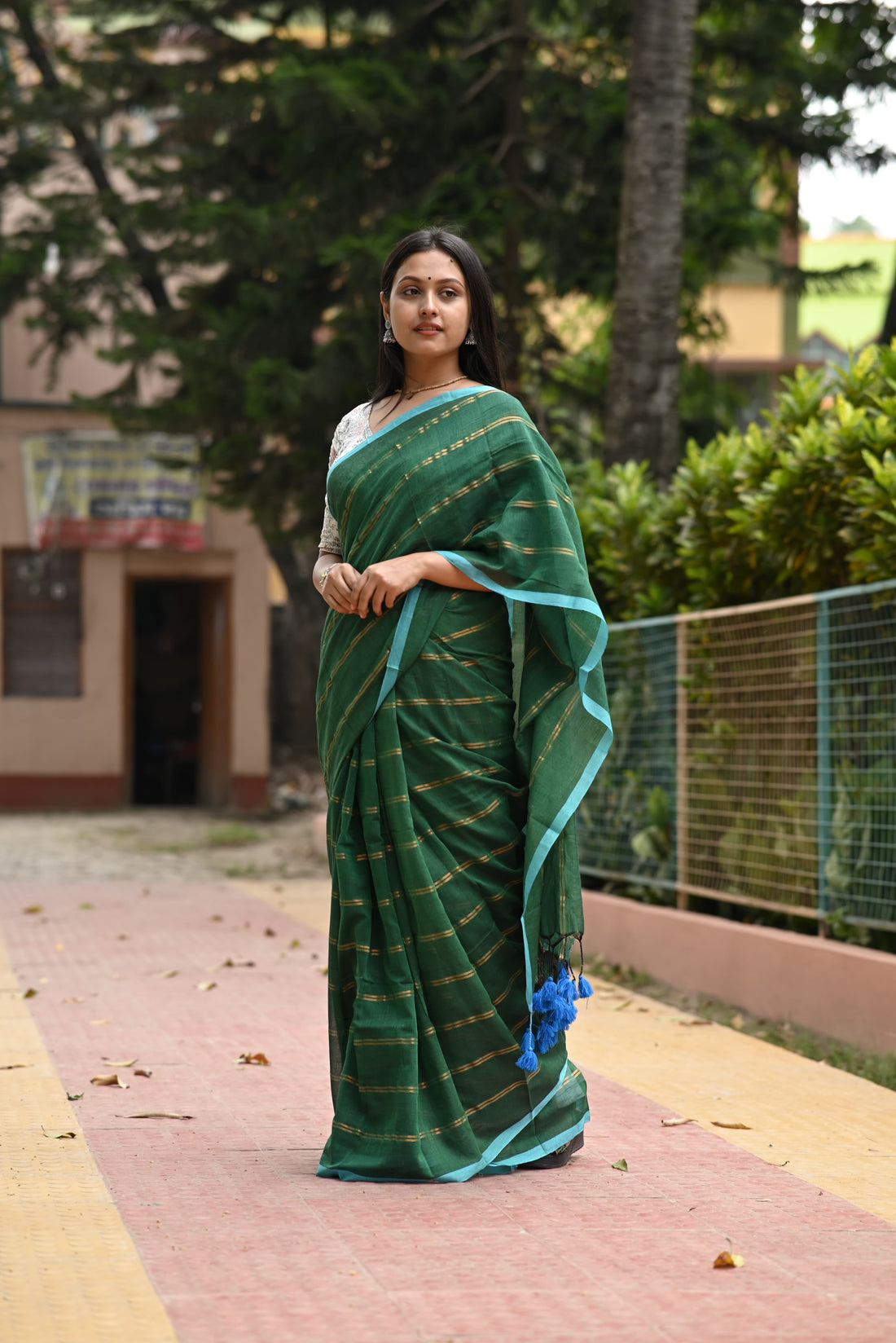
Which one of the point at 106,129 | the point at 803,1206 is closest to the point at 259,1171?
the point at 803,1206

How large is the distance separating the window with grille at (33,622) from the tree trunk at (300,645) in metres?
2.33

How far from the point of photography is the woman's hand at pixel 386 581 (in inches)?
151

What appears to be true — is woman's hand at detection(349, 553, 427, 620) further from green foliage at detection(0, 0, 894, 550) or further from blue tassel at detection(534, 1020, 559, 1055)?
green foliage at detection(0, 0, 894, 550)

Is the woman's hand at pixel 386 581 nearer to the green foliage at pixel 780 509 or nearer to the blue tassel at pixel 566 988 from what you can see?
the blue tassel at pixel 566 988

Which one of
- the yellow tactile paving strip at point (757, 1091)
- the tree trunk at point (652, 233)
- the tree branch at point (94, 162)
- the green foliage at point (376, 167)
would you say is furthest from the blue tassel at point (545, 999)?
the tree branch at point (94, 162)

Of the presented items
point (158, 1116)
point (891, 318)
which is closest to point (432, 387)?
point (158, 1116)

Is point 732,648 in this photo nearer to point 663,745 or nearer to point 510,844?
point 663,745

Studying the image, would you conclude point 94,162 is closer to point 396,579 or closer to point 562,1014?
point 396,579

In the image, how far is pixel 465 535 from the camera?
4.00 m

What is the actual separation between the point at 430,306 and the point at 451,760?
1.09m

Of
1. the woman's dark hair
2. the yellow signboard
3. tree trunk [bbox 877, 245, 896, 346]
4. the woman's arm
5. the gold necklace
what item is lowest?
the woman's arm

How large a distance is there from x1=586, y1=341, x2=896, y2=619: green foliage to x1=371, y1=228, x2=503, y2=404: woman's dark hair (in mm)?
1919

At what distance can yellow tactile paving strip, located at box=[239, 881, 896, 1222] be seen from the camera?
13.7 ft

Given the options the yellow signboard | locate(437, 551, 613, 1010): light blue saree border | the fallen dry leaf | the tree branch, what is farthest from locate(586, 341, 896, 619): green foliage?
the yellow signboard
